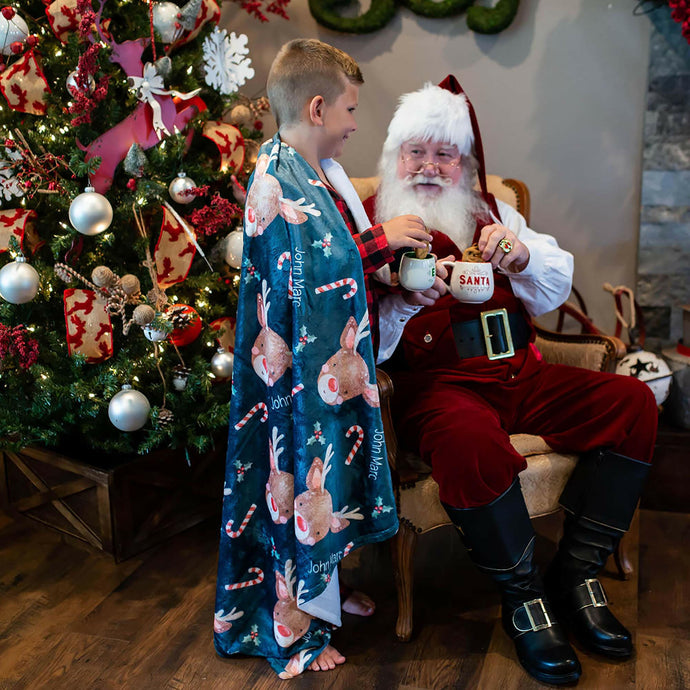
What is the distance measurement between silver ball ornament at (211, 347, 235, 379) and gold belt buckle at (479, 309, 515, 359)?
774 mm

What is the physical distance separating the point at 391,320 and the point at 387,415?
263 millimetres

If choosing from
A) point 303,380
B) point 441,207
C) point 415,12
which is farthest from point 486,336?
point 415,12

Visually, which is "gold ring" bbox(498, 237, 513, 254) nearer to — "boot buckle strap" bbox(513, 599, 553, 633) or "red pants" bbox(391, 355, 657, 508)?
"red pants" bbox(391, 355, 657, 508)

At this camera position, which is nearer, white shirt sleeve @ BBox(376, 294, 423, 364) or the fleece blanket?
the fleece blanket

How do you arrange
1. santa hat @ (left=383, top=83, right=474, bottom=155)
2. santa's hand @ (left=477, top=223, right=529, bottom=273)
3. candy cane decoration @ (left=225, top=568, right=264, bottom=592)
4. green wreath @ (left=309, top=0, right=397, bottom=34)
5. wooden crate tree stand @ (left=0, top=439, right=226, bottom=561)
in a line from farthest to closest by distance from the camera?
green wreath @ (left=309, top=0, right=397, bottom=34) → wooden crate tree stand @ (left=0, top=439, right=226, bottom=561) → santa hat @ (left=383, top=83, right=474, bottom=155) → santa's hand @ (left=477, top=223, right=529, bottom=273) → candy cane decoration @ (left=225, top=568, right=264, bottom=592)

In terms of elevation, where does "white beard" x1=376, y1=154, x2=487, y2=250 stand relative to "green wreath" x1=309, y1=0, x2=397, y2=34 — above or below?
below

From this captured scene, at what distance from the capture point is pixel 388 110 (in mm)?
2838

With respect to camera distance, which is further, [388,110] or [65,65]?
[388,110]

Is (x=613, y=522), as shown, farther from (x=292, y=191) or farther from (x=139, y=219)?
(x=139, y=219)

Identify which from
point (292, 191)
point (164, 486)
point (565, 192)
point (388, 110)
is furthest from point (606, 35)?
point (164, 486)

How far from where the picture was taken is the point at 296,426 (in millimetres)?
1528

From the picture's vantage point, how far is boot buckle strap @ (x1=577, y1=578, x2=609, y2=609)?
176 cm

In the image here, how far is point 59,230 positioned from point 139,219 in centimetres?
25

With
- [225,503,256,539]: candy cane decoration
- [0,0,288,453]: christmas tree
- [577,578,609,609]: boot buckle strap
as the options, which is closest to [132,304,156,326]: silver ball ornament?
[0,0,288,453]: christmas tree
